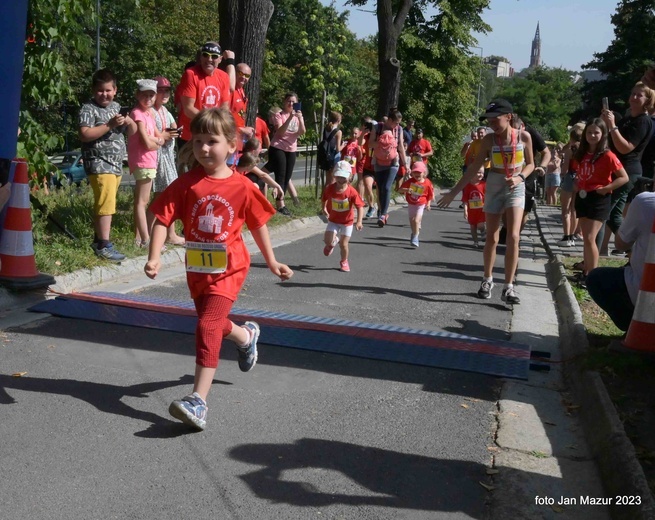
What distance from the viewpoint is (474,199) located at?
42.4 ft

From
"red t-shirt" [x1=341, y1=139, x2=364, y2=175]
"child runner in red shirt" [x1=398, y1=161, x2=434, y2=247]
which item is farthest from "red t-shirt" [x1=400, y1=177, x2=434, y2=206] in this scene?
"red t-shirt" [x1=341, y1=139, x2=364, y2=175]

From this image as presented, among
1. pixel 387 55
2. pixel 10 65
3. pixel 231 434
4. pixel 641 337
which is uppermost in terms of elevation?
pixel 387 55

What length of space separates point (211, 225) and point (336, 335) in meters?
2.06

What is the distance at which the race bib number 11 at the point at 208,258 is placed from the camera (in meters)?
4.61

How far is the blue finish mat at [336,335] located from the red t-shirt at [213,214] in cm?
150

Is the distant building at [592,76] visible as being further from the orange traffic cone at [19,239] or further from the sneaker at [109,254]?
the orange traffic cone at [19,239]

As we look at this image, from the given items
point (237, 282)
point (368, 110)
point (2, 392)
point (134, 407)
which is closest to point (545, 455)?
point (237, 282)

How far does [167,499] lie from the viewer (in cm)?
353

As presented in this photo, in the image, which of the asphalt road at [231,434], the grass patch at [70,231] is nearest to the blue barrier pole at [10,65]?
the grass patch at [70,231]

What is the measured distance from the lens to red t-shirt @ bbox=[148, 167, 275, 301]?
15.3ft

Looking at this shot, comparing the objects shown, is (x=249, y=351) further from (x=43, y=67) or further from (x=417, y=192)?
Answer: (x=417, y=192)

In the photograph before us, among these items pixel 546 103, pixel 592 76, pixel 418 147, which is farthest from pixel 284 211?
pixel 546 103

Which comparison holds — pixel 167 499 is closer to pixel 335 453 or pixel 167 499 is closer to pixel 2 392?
pixel 335 453

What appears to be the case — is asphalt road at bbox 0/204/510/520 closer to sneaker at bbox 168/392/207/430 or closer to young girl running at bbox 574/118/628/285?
sneaker at bbox 168/392/207/430
